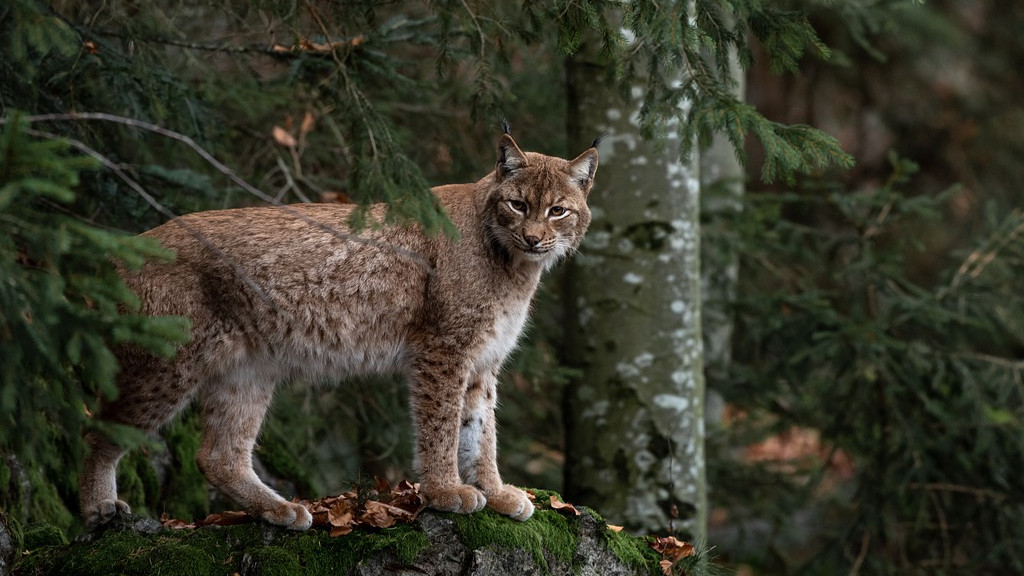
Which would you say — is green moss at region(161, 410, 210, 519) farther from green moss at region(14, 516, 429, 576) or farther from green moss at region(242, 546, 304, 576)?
green moss at region(242, 546, 304, 576)

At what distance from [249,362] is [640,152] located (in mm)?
3084

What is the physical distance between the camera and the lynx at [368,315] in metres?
4.93

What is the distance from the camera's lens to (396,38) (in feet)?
20.2

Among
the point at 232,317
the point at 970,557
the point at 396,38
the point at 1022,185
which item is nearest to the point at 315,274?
the point at 232,317


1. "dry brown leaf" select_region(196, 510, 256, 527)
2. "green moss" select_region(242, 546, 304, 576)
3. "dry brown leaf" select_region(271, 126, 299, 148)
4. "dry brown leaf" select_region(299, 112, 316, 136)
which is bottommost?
"green moss" select_region(242, 546, 304, 576)

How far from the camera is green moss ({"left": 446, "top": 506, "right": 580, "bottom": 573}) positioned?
187 inches

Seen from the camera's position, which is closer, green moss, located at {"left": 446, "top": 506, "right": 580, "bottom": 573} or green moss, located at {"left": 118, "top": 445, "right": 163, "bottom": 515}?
green moss, located at {"left": 446, "top": 506, "right": 580, "bottom": 573}

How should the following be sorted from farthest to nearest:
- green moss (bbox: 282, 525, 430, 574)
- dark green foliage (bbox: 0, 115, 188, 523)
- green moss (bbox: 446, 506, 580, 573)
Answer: green moss (bbox: 446, 506, 580, 573), green moss (bbox: 282, 525, 430, 574), dark green foliage (bbox: 0, 115, 188, 523)

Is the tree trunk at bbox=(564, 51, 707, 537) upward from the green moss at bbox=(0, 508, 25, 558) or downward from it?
upward

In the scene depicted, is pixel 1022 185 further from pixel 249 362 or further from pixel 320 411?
pixel 249 362

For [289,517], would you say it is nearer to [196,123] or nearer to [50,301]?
[50,301]

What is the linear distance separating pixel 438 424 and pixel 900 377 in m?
5.12

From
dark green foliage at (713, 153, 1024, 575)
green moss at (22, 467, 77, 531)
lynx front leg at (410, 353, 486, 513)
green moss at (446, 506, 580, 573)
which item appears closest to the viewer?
green moss at (446, 506, 580, 573)

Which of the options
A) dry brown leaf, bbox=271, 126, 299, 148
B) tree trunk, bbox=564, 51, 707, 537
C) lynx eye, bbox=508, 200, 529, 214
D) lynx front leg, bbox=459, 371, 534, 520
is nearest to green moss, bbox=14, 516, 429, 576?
lynx front leg, bbox=459, 371, 534, 520
